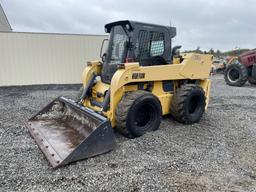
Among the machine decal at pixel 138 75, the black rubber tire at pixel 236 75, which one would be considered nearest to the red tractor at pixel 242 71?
the black rubber tire at pixel 236 75

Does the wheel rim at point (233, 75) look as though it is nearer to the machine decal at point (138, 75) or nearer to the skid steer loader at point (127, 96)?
the skid steer loader at point (127, 96)

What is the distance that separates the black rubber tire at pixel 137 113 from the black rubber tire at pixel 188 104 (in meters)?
0.58

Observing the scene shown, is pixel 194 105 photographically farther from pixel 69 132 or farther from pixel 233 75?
pixel 233 75

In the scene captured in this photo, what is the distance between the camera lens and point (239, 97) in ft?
31.0

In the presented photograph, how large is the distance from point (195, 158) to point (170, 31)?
2.97 meters

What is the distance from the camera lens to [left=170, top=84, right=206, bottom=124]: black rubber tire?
546 centimetres

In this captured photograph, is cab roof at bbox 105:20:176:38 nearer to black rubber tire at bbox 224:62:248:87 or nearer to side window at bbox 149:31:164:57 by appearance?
side window at bbox 149:31:164:57

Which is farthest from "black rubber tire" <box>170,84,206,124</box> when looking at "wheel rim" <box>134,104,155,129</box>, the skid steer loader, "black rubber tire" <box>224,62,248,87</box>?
"black rubber tire" <box>224,62,248,87</box>

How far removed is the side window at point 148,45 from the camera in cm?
532

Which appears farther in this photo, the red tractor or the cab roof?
the red tractor

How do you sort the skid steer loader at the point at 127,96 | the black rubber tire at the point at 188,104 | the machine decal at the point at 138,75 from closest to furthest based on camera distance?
1. the skid steer loader at the point at 127,96
2. the machine decal at the point at 138,75
3. the black rubber tire at the point at 188,104

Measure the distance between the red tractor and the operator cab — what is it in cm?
787

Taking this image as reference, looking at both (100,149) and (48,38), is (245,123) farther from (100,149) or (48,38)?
(48,38)

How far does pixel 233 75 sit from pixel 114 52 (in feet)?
31.1
